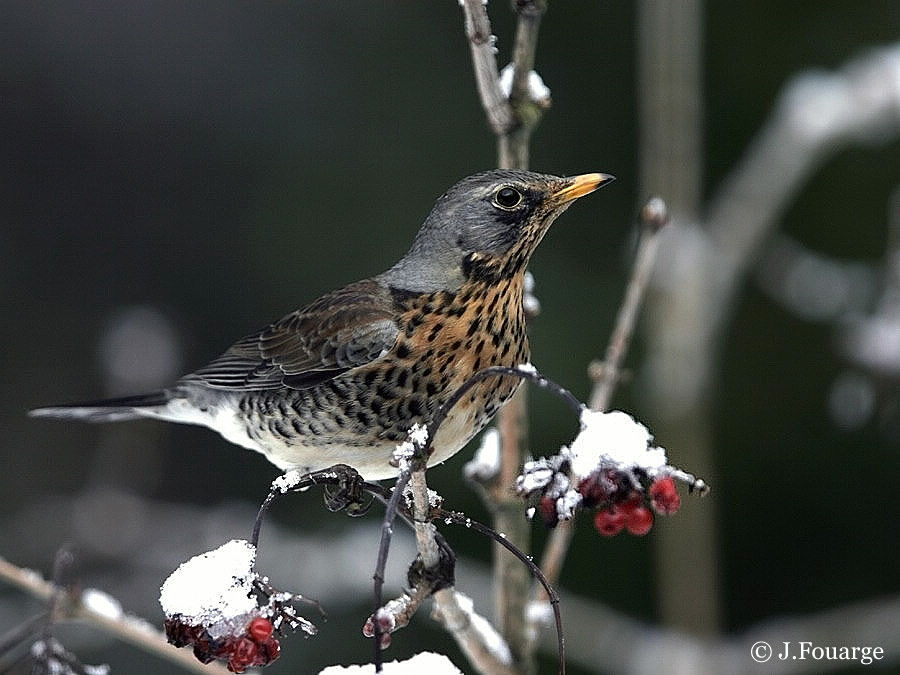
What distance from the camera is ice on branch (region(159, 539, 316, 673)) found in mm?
1586

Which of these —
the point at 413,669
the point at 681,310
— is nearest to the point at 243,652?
the point at 413,669

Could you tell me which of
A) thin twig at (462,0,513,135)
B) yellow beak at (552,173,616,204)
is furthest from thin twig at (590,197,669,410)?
thin twig at (462,0,513,135)

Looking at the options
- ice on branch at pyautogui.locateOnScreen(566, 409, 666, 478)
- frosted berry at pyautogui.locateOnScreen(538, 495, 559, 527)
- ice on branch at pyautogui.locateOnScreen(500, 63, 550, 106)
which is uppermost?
ice on branch at pyautogui.locateOnScreen(500, 63, 550, 106)

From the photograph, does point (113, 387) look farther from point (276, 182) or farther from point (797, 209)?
point (797, 209)

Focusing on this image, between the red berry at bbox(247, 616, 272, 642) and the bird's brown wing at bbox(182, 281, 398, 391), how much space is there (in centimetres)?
113

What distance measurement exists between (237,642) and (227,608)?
58mm

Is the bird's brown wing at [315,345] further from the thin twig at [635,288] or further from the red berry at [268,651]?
the red berry at [268,651]

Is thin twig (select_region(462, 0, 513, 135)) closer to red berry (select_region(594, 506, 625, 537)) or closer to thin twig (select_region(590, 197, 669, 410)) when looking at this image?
thin twig (select_region(590, 197, 669, 410))

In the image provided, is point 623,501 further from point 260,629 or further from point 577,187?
point 577,187

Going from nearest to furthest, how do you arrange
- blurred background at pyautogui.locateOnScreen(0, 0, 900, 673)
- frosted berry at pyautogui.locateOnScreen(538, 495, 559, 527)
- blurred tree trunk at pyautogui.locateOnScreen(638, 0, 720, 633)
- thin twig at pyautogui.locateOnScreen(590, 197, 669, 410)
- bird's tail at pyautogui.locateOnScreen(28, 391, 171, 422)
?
1. frosted berry at pyautogui.locateOnScreen(538, 495, 559, 527)
2. thin twig at pyautogui.locateOnScreen(590, 197, 669, 410)
3. bird's tail at pyautogui.locateOnScreen(28, 391, 171, 422)
4. blurred tree trunk at pyautogui.locateOnScreen(638, 0, 720, 633)
5. blurred background at pyautogui.locateOnScreen(0, 0, 900, 673)

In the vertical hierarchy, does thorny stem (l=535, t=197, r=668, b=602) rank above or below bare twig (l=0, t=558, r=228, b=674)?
above

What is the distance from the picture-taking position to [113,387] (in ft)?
14.8

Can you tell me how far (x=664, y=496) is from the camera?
1.56 meters

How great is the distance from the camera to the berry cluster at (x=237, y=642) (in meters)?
1.62
